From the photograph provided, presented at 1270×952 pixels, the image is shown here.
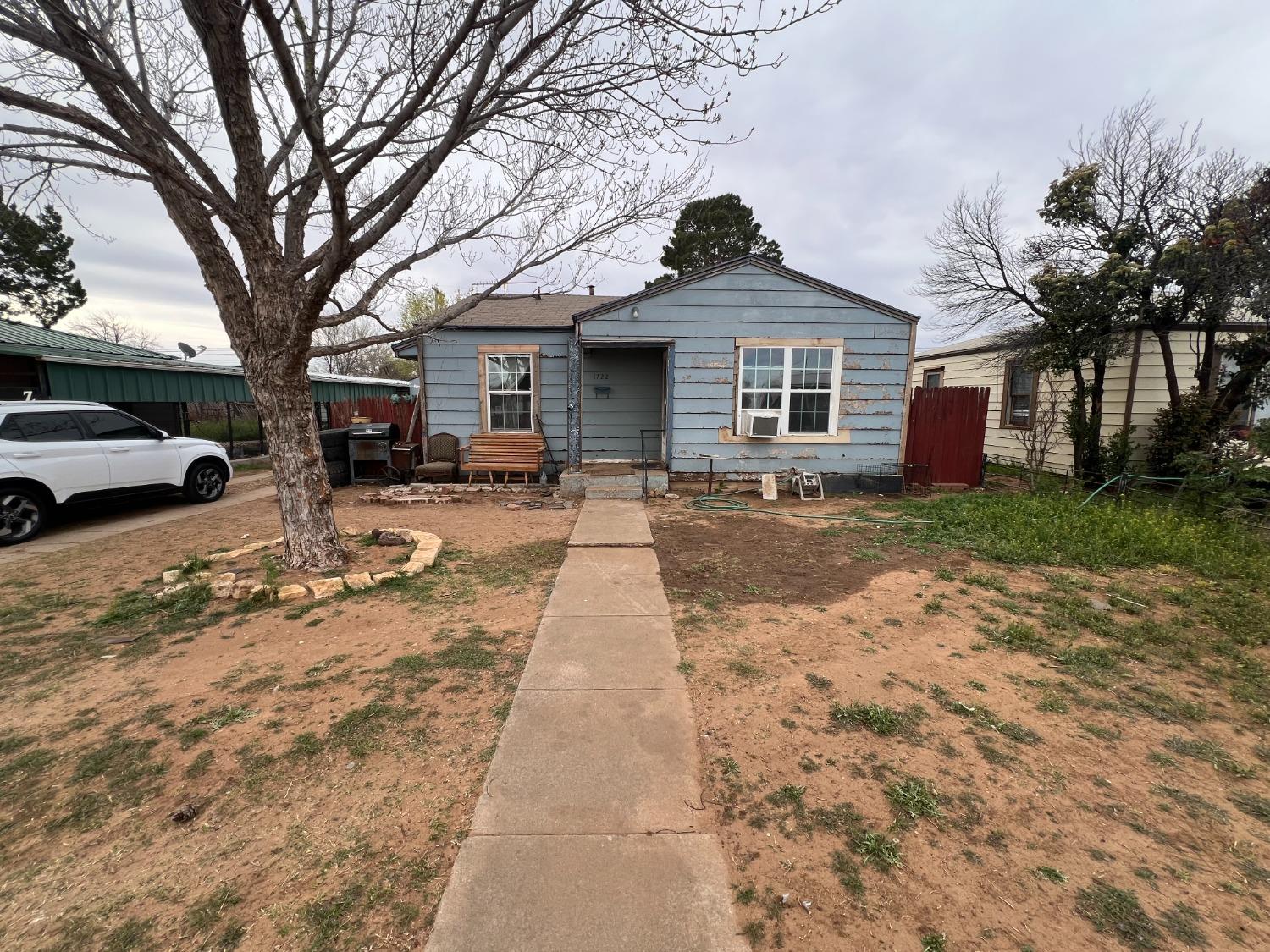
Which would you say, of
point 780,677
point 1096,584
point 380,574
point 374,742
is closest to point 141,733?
point 374,742

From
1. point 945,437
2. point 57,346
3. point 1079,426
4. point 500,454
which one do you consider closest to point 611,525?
point 500,454

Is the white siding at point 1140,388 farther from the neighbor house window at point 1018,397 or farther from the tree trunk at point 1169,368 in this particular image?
the neighbor house window at point 1018,397

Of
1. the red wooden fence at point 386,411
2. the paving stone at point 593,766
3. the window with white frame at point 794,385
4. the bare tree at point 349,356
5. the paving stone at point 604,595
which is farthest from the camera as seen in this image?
the bare tree at point 349,356

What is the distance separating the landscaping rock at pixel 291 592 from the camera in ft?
14.8

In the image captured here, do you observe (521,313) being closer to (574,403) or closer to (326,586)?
(574,403)

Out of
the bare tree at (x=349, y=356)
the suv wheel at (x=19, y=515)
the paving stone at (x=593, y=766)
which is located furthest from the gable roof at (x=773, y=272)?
the bare tree at (x=349, y=356)

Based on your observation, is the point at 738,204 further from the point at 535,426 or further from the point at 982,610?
the point at 982,610

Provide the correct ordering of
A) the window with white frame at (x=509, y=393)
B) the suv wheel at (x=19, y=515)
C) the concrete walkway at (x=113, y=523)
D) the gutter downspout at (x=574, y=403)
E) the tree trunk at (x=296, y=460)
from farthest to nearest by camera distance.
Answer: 1. the window with white frame at (x=509, y=393)
2. the gutter downspout at (x=574, y=403)
3. the suv wheel at (x=19, y=515)
4. the concrete walkway at (x=113, y=523)
5. the tree trunk at (x=296, y=460)

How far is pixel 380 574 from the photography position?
492cm

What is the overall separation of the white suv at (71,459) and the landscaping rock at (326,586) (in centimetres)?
527

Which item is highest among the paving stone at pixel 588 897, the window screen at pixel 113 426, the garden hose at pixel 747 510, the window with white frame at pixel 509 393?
the window with white frame at pixel 509 393

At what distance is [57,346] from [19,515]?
19.5 feet

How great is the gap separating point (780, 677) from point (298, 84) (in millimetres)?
4862

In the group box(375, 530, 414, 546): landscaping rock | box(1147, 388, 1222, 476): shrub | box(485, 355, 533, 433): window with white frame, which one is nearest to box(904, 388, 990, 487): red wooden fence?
box(1147, 388, 1222, 476): shrub
